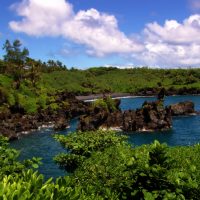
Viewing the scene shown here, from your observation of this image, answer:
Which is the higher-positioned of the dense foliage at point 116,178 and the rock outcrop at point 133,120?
the dense foliage at point 116,178

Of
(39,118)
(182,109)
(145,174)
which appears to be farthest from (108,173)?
(182,109)

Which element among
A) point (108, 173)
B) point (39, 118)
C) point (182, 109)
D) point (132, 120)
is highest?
point (108, 173)

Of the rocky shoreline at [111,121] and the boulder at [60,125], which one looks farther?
the boulder at [60,125]

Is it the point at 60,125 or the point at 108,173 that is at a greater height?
the point at 108,173

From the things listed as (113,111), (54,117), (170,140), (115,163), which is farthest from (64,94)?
(115,163)

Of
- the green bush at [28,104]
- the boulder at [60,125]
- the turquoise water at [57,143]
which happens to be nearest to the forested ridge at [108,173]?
the turquoise water at [57,143]

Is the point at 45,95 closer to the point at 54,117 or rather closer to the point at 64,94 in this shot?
the point at 64,94

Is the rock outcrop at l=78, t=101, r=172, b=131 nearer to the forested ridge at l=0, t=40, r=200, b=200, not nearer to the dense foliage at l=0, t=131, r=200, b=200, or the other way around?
the forested ridge at l=0, t=40, r=200, b=200

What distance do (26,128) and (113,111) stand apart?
2601cm

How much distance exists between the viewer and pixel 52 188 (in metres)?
14.2

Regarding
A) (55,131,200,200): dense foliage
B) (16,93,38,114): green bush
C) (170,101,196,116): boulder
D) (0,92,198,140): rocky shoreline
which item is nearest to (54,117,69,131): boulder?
(0,92,198,140): rocky shoreline

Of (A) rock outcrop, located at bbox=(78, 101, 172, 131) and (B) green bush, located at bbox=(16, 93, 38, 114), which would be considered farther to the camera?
(B) green bush, located at bbox=(16, 93, 38, 114)

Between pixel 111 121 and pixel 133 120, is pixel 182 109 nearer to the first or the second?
pixel 133 120

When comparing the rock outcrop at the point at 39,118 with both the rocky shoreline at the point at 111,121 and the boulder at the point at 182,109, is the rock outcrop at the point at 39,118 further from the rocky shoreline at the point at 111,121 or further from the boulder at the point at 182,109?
the boulder at the point at 182,109
